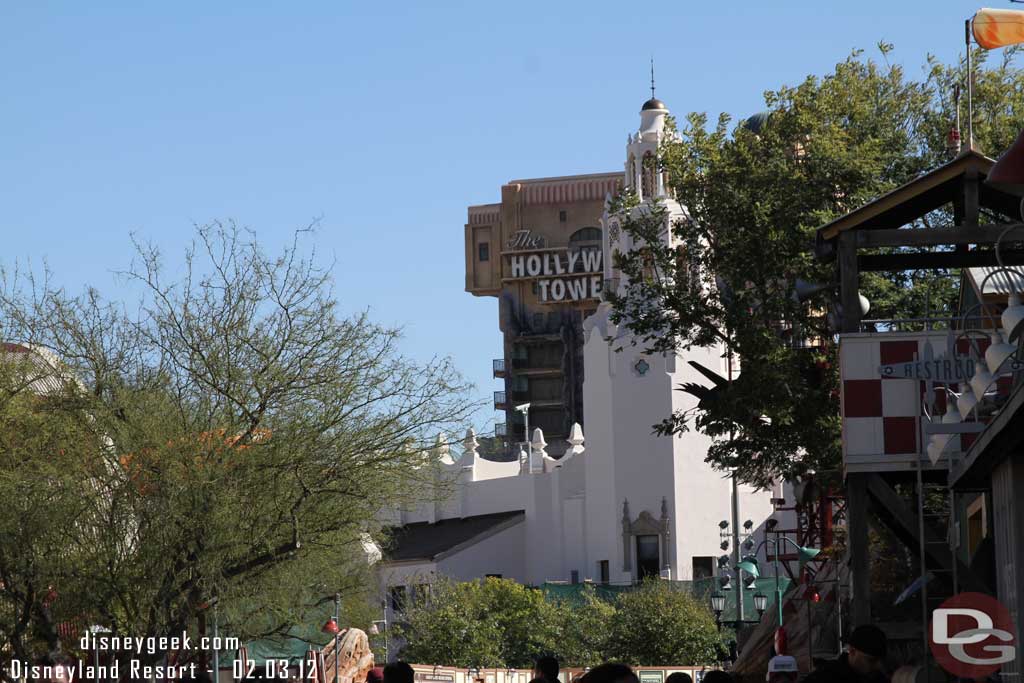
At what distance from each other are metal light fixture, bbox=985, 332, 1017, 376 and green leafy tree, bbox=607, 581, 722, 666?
54559 mm

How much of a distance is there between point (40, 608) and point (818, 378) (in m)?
13.7

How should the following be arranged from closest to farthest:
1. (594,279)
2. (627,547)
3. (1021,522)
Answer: (1021,522)
(627,547)
(594,279)

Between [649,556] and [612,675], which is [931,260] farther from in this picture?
[649,556]

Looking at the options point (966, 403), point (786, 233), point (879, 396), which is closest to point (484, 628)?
point (786, 233)

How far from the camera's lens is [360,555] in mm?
28203

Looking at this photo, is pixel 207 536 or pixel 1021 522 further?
pixel 207 536

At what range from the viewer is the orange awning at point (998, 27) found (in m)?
16.1

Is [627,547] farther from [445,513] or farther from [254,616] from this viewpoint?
[254,616]

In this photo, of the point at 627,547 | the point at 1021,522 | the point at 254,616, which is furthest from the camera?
the point at 627,547

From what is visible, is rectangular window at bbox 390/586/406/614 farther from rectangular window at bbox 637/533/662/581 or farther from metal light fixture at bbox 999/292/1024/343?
metal light fixture at bbox 999/292/1024/343

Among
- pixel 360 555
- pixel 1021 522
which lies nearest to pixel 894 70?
pixel 360 555

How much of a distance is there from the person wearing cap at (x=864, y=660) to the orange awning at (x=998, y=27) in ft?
23.8

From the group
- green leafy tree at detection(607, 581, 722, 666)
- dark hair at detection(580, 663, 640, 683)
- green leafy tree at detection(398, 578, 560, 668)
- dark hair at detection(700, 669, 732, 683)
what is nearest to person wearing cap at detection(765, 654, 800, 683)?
dark hair at detection(700, 669, 732, 683)

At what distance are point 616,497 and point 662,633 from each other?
15.8 m
